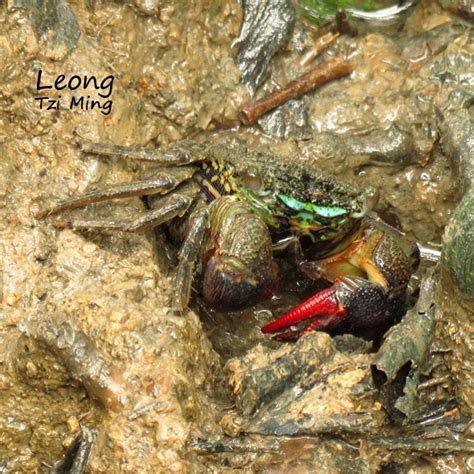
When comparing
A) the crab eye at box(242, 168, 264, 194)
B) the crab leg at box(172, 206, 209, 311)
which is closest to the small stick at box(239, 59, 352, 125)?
the crab eye at box(242, 168, 264, 194)

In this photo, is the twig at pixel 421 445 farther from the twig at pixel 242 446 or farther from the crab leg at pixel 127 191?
the crab leg at pixel 127 191

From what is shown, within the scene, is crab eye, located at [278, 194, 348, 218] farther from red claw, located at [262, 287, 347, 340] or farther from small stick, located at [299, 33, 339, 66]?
small stick, located at [299, 33, 339, 66]

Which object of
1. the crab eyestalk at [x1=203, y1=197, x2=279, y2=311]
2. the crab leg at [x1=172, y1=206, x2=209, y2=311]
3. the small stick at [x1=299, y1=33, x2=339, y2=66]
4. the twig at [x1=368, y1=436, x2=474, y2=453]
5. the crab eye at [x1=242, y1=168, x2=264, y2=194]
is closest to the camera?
the twig at [x1=368, y1=436, x2=474, y2=453]

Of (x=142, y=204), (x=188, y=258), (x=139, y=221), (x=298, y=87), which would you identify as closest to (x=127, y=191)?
(x=139, y=221)

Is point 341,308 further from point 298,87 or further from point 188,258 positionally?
point 298,87

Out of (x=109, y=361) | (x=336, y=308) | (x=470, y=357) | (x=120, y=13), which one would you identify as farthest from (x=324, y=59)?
(x=109, y=361)

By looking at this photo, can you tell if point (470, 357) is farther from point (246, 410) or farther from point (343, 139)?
point (343, 139)
